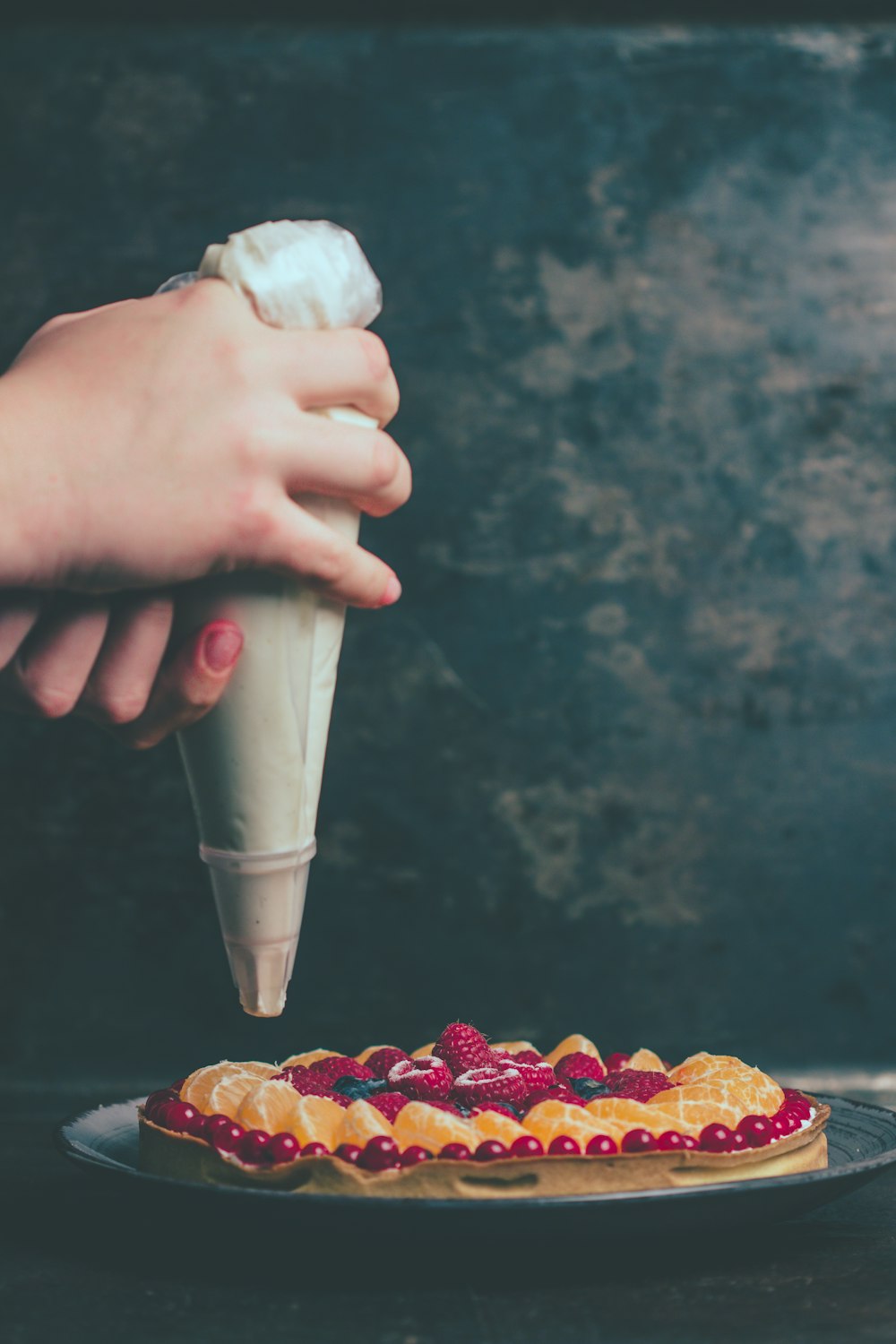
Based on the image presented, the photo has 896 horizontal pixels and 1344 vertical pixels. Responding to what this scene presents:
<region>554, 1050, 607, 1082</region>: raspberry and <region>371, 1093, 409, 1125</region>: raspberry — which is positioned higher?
<region>554, 1050, 607, 1082</region>: raspberry

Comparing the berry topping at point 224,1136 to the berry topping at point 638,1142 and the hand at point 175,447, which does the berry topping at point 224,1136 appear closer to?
the berry topping at point 638,1142

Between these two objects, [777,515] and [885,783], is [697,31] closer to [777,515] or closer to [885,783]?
[777,515]

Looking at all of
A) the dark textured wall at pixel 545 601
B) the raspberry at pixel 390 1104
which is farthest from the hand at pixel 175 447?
the dark textured wall at pixel 545 601

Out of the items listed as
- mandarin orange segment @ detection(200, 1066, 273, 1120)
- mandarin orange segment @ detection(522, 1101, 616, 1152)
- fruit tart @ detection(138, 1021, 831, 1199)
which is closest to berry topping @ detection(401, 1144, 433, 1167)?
fruit tart @ detection(138, 1021, 831, 1199)

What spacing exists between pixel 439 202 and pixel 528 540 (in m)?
0.51

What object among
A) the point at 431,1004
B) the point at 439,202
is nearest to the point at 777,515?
the point at 439,202


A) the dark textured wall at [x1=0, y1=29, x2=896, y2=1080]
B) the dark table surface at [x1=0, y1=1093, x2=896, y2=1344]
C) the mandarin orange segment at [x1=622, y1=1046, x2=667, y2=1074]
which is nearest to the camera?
the dark table surface at [x1=0, y1=1093, x2=896, y2=1344]

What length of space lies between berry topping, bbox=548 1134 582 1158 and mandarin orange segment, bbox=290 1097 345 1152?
16 centimetres

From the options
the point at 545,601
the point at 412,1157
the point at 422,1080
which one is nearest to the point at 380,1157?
the point at 412,1157

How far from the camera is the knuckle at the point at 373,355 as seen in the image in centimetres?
80

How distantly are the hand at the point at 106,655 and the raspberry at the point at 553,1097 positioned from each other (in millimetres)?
476

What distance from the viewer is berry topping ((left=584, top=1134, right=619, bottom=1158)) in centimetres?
98

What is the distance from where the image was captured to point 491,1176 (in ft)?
3.10

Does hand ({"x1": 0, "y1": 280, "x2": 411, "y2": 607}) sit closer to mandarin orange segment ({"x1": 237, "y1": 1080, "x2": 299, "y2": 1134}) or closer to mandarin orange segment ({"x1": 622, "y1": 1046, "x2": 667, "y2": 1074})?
mandarin orange segment ({"x1": 237, "y1": 1080, "x2": 299, "y2": 1134})
